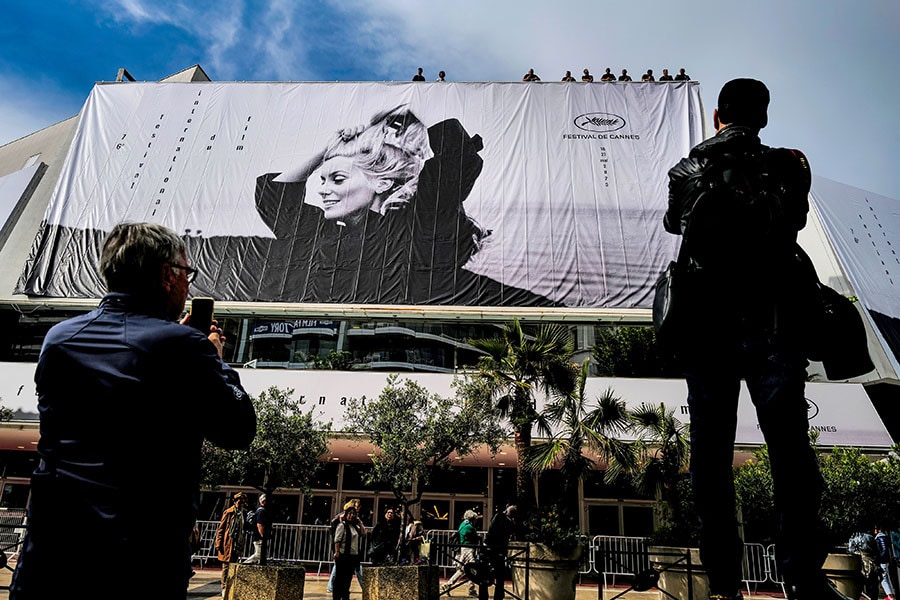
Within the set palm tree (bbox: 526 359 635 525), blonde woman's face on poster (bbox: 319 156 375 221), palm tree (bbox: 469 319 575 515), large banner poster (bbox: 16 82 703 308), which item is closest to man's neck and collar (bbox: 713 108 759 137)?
palm tree (bbox: 526 359 635 525)

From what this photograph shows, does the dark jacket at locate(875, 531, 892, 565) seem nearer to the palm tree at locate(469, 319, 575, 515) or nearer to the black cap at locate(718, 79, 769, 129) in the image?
the palm tree at locate(469, 319, 575, 515)

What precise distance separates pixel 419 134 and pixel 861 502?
1364 cm

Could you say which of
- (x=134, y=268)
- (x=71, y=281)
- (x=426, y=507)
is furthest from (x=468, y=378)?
(x=134, y=268)

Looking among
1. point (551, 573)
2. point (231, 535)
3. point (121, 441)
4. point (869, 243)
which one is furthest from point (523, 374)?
point (869, 243)

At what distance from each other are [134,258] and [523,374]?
1157 centimetres

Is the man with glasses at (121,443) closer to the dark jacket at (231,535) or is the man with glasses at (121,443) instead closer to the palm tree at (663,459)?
the dark jacket at (231,535)

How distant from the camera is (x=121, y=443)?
1.18m

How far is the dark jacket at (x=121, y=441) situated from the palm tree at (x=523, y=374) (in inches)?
430

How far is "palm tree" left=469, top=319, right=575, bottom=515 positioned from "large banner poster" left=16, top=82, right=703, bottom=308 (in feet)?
11.4

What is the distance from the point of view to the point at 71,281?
Answer: 17.5 meters

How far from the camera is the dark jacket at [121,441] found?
113 centimetres

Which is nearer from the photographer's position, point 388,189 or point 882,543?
point 882,543

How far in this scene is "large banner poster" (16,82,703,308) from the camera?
55.1 ft

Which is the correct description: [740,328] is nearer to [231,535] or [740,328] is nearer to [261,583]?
[261,583]
